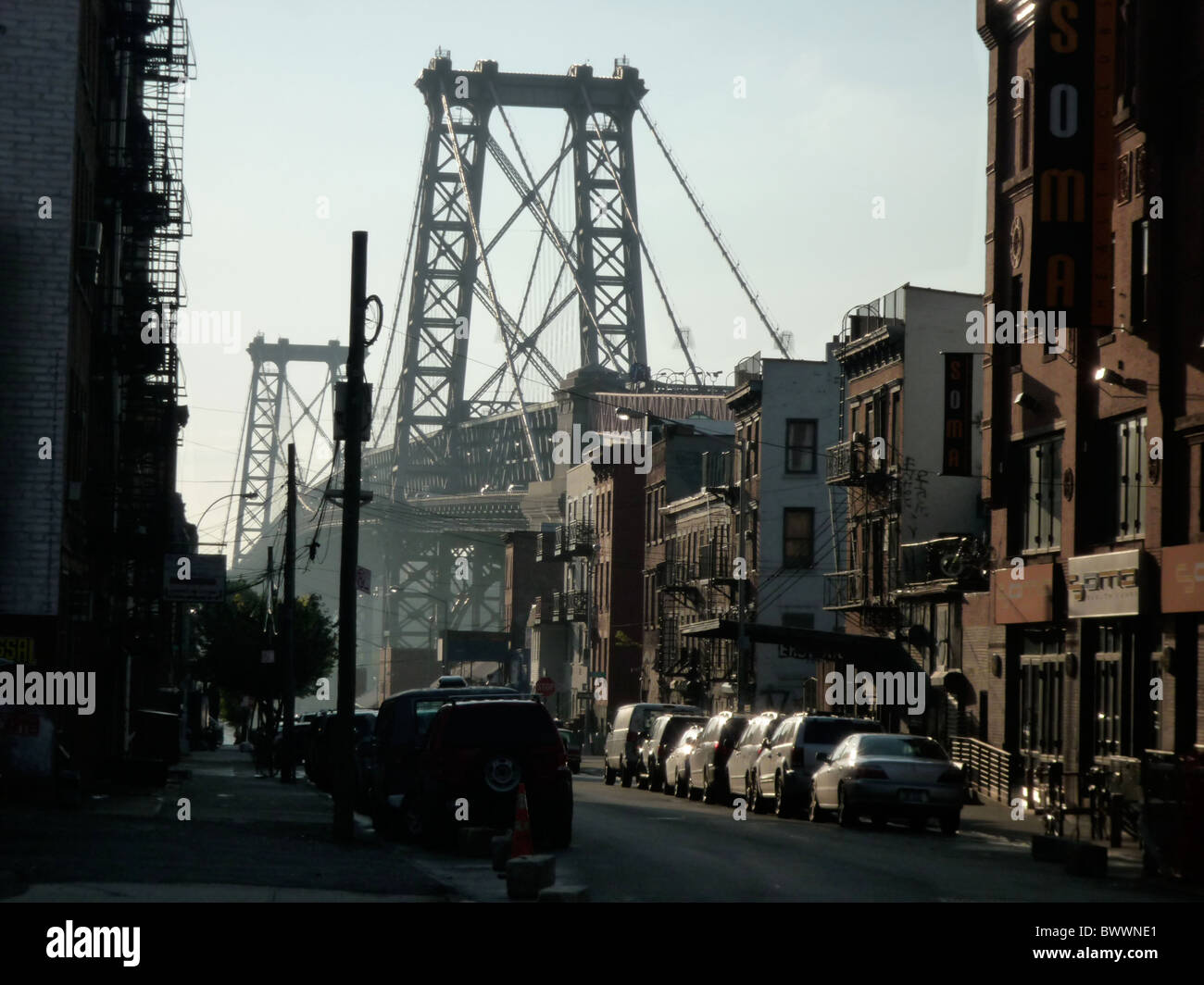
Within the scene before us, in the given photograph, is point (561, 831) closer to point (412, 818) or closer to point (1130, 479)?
point (412, 818)

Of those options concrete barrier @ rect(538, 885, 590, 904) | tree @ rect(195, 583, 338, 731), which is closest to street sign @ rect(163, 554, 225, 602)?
concrete barrier @ rect(538, 885, 590, 904)

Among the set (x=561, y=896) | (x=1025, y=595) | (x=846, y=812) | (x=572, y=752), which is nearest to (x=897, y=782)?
(x=846, y=812)

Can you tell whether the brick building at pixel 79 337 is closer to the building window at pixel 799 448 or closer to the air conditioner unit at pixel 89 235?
the air conditioner unit at pixel 89 235

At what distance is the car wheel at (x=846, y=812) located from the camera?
88.3ft

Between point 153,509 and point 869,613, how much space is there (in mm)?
17934

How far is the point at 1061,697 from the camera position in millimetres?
35312

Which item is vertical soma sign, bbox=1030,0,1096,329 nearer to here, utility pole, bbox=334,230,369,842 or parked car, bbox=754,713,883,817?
parked car, bbox=754,713,883,817

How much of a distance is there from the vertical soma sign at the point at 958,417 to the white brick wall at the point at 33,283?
18049 millimetres

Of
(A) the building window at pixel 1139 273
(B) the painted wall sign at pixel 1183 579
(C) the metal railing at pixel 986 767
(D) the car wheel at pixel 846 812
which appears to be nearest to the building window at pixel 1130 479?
(A) the building window at pixel 1139 273

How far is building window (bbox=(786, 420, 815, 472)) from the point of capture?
211ft

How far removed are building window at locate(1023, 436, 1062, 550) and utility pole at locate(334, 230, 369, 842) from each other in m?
16.2

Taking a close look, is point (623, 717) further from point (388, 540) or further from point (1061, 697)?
point (388, 540)
